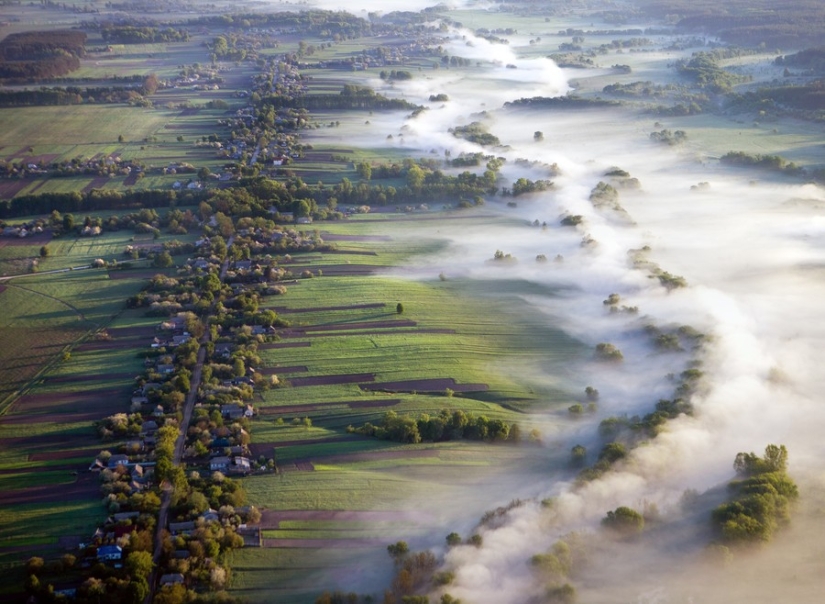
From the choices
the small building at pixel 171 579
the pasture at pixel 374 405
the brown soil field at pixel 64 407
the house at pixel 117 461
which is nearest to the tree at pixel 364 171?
the pasture at pixel 374 405

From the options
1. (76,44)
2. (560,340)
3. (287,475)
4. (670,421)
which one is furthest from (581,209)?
(76,44)

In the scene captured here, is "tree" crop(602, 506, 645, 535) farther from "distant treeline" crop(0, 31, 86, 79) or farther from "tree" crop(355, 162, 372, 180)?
"distant treeline" crop(0, 31, 86, 79)

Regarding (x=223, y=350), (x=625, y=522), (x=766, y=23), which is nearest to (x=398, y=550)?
(x=625, y=522)

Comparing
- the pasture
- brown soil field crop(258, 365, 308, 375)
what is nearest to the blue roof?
the pasture

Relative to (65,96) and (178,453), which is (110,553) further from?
(65,96)

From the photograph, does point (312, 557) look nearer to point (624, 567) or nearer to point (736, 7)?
point (624, 567)

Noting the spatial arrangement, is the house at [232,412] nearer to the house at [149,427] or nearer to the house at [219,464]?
the house at [149,427]
